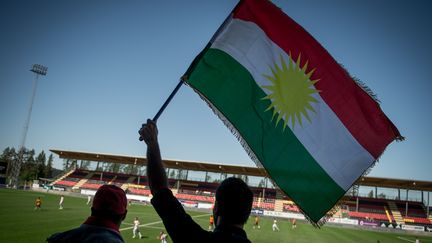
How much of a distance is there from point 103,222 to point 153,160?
0.62 meters

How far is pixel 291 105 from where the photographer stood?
4887 millimetres

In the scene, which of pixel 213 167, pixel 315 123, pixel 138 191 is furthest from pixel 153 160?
pixel 138 191

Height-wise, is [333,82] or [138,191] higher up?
[333,82]

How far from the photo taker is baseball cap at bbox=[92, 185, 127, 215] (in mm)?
2385

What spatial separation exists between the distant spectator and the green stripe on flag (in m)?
2.35

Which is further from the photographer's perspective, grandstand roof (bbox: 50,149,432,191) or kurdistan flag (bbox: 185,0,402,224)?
grandstand roof (bbox: 50,149,432,191)

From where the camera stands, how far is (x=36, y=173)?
9650cm

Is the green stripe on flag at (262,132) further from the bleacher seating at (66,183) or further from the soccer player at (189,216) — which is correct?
the bleacher seating at (66,183)

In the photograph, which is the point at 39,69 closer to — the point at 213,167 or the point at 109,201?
the point at 213,167

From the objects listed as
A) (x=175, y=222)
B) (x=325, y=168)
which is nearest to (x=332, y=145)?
(x=325, y=168)

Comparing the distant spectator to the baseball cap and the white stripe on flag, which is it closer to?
the baseball cap

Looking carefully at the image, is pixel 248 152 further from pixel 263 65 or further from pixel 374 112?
pixel 374 112

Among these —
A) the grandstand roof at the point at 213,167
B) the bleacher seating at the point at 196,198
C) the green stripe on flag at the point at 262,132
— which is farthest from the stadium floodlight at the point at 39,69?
the green stripe on flag at the point at 262,132

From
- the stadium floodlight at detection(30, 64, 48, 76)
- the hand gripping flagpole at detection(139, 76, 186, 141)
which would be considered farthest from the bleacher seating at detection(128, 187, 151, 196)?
the hand gripping flagpole at detection(139, 76, 186, 141)
